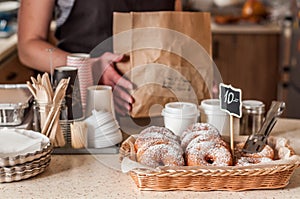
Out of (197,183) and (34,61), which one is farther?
(34,61)

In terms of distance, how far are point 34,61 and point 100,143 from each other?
0.64 m

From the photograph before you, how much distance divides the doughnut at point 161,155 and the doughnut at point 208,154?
25 millimetres

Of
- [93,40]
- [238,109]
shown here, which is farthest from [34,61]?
[238,109]

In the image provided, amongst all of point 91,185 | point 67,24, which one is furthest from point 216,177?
point 67,24

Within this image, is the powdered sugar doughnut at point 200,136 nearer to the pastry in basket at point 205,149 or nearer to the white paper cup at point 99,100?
the pastry in basket at point 205,149

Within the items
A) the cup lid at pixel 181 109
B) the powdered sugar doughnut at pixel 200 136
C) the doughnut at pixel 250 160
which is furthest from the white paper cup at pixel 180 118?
the doughnut at pixel 250 160

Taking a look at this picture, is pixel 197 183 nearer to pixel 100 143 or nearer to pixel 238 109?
pixel 238 109

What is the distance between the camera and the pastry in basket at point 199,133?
1.46 m

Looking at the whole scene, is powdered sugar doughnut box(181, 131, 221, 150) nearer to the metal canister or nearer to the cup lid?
the cup lid

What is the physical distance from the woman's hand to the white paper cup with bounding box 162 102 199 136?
0.71ft

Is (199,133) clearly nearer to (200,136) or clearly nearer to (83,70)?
(200,136)

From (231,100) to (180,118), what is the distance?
213mm

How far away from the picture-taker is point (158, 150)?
1390mm

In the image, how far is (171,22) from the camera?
1872mm
